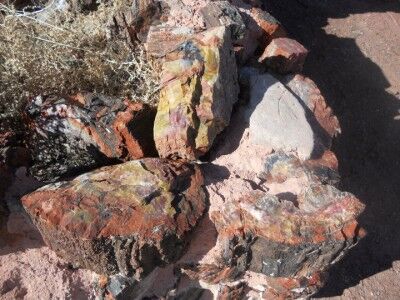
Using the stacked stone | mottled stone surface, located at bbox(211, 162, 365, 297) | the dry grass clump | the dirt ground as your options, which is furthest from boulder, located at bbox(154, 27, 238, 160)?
the dirt ground

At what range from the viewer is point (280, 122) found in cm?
267

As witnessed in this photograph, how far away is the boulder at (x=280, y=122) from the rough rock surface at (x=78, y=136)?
618 mm

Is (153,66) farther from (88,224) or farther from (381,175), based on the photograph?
(381,175)

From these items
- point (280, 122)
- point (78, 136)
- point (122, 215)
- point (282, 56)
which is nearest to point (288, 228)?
point (280, 122)

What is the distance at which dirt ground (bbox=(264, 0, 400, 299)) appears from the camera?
3.57 meters

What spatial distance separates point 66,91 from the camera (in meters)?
2.86

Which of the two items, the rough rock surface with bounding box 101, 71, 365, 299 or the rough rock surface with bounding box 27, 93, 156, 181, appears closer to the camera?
the rough rock surface with bounding box 101, 71, 365, 299

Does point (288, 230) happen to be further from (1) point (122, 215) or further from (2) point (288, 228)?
(1) point (122, 215)

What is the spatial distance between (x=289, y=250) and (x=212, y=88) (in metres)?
0.88

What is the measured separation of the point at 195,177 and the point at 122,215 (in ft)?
1.44

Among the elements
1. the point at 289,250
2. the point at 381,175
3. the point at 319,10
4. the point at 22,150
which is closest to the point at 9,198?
the point at 22,150

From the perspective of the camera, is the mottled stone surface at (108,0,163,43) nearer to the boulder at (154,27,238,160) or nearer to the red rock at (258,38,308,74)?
the boulder at (154,27,238,160)

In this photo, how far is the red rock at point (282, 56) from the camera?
10.1 feet

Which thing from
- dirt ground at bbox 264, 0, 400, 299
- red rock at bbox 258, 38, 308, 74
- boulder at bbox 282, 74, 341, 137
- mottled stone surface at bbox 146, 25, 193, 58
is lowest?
dirt ground at bbox 264, 0, 400, 299
